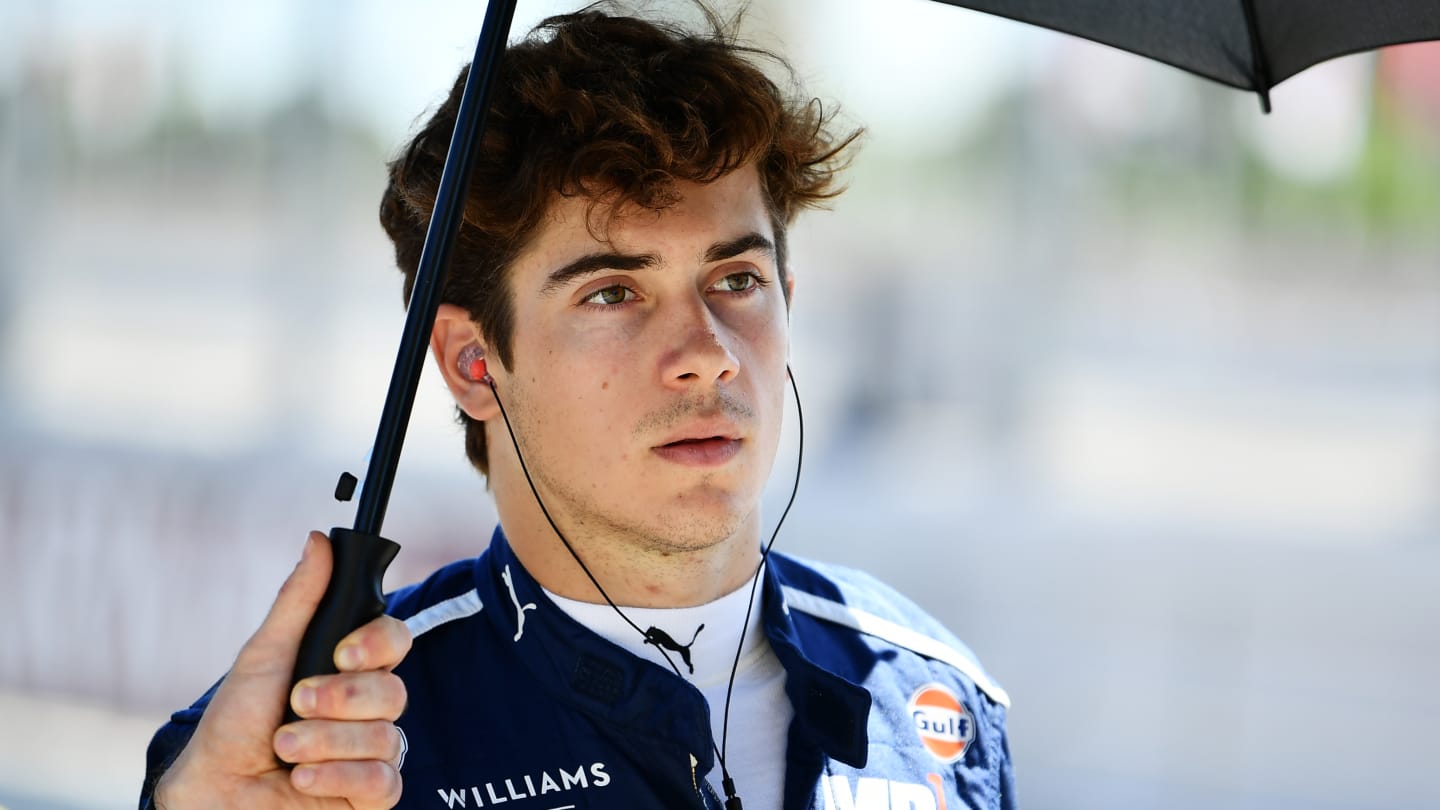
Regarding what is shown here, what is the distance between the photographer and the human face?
1.84 metres

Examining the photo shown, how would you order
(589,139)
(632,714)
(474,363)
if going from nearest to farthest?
(632,714) < (589,139) < (474,363)

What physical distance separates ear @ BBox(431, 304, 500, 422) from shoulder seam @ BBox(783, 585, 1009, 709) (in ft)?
1.74

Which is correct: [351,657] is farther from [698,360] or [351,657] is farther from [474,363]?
[474,363]

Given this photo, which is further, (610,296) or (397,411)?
(610,296)

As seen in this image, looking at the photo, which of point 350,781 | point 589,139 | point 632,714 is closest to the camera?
point 350,781

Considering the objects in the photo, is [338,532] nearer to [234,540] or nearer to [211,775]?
[211,775]

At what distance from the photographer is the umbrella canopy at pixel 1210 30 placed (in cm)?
177

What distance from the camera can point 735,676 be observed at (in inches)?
77.4

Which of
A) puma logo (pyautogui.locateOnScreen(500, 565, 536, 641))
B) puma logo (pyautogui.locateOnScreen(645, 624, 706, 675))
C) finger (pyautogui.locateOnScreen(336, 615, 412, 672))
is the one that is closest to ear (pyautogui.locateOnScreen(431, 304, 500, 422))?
puma logo (pyautogui.locateOnScreen(500, 565, 536, 641))

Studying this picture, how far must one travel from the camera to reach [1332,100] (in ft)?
17.2

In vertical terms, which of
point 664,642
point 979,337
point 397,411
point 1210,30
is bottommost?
point 664,642

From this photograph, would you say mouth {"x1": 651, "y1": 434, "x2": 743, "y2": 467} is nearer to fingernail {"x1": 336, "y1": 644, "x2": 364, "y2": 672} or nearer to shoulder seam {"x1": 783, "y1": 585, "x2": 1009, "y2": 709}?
shoulder seam {"x1": 783, "y1": 585, "x2": 1009, "y2": 709}

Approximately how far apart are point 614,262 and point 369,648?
0.78m

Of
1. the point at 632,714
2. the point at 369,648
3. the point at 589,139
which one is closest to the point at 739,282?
the point at 589,139
